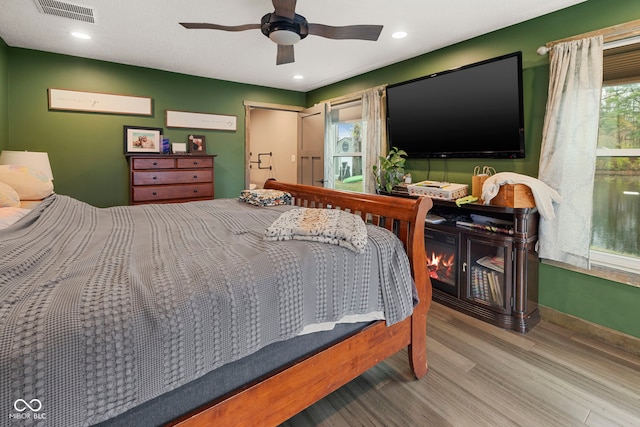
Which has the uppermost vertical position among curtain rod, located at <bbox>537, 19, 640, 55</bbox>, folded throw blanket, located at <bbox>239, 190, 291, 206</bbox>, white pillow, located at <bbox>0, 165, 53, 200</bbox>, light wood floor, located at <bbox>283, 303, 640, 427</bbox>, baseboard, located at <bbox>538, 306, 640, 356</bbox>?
curtain rod, located at <bbox>537, 19, 640, 55</bbox>

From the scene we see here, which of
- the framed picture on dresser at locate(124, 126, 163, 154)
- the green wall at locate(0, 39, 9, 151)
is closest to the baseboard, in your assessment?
the framed picture on dresser at locate(124, 126, 163, 154)

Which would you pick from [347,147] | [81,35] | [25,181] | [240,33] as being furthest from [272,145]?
[25,181]

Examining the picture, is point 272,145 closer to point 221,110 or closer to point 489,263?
point 221,110

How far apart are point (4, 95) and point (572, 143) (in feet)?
17.6

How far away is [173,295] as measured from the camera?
3.26 feet

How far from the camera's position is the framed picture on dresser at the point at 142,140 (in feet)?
13.9

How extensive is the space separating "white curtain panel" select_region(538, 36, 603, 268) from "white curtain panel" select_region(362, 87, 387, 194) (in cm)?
184

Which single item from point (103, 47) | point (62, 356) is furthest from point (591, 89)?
point (103, 47)

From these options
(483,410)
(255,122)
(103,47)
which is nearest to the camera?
(483,410)

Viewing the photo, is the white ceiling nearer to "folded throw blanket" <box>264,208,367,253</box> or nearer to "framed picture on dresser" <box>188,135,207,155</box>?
"framed picture on dresser" <box>188,135,207,155</box>

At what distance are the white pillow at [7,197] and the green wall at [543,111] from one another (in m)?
3.55

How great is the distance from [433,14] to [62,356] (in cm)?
318

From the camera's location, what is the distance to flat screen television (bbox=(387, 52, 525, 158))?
2.79m

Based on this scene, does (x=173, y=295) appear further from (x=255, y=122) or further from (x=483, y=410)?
(x=255, y=122)
